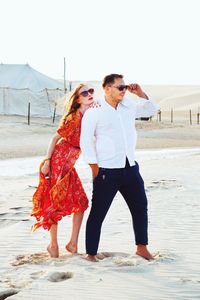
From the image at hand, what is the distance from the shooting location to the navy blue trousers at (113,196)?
5902 mm

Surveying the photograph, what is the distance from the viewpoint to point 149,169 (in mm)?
15406

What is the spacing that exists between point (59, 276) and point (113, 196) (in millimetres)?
878

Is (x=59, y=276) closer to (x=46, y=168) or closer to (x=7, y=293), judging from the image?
(x=7, y=293)

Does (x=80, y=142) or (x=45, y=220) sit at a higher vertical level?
(x=80, y=142)

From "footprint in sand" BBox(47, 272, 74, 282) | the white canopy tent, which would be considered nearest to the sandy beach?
"footprint in sand" BBox(47, 272, 74, 282)

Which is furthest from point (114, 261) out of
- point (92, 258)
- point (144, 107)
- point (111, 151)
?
point (144, 107)

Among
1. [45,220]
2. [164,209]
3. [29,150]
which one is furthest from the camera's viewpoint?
[29,150]

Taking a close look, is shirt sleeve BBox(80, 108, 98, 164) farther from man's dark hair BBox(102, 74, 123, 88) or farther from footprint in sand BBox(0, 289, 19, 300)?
footprint in sand BBox(0, 289, 19, 300)

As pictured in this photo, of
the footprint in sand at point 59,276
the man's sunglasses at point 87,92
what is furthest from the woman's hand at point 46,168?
the footprint in sand at point 59,276

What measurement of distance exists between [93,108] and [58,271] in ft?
4.64

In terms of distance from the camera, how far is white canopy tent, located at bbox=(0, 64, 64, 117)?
135 feet

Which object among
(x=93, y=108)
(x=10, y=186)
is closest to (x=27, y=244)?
(x=93, y=108)

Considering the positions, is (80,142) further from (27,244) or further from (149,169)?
(149,169)

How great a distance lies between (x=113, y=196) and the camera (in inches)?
237
